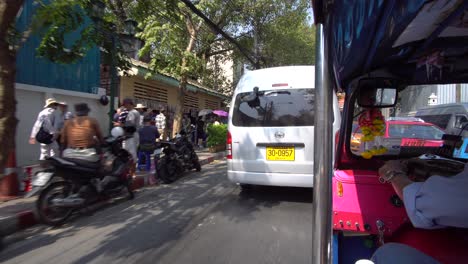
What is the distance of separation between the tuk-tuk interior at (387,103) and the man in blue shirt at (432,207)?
308mm

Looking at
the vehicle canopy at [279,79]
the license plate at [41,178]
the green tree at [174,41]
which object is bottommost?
the license plate at [41,178]

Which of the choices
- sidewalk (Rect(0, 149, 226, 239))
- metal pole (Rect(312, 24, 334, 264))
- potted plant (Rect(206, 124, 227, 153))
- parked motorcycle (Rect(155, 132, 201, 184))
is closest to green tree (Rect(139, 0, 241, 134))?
potted plant (Rect(206, 124, 227, 153))

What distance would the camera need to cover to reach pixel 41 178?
4.30 meters

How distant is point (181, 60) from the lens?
1102 centimetres

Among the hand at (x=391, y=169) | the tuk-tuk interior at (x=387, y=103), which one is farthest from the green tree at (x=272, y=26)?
the hand at (x=391, y=169)

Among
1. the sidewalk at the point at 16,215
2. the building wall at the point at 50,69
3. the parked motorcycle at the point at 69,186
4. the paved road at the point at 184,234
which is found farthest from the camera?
the building wall at the point at 50,69

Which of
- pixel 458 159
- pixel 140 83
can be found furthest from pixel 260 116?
pixel 140 83

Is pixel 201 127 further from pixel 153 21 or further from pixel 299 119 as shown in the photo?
pixel 299 119

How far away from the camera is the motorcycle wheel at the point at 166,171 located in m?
7.26

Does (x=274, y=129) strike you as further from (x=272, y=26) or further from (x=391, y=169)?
(x=272, y=26)

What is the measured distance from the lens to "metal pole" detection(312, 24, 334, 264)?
1.39 metres

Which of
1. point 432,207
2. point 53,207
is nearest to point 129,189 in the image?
point 53,207

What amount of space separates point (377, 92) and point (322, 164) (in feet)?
3.82

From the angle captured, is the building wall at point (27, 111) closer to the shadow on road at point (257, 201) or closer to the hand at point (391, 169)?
the shadow on road at point (257, 201)
